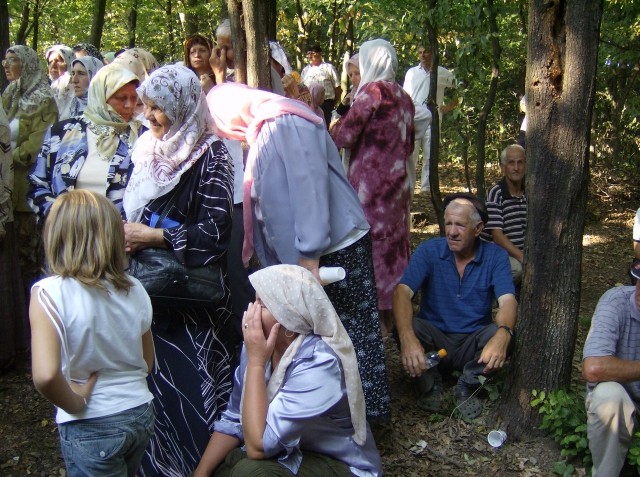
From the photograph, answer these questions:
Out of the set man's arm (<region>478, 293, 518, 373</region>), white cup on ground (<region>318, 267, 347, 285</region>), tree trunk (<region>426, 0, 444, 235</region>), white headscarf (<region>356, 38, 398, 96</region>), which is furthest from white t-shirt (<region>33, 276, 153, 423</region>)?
tree trunk (<region>426, 0, 444, 235</region>)

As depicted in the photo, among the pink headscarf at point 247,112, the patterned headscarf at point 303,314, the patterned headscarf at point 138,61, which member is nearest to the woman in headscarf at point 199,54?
the patterned headscarf at point 138,61

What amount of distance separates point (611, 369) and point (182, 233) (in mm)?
2036

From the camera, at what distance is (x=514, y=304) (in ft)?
12.8

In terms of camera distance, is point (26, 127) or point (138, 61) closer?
point (138, 61)

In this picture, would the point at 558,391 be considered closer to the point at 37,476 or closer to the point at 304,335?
the point at 304,335

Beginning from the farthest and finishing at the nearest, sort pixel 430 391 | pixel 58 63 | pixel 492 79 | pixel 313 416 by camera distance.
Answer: pixel 492 79 < pixel 58 63 < pixel 430 391 < pixel 313 416

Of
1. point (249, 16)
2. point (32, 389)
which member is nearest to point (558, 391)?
point (249, 16)

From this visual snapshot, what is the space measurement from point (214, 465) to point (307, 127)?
148 cm

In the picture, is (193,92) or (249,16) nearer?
(193,92)

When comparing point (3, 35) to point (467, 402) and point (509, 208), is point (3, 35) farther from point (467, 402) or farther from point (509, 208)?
point (467, 402)

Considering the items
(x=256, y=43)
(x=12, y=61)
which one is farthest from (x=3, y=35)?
(x=256, y=43)

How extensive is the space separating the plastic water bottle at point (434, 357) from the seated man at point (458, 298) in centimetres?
6

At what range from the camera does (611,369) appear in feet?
10.6

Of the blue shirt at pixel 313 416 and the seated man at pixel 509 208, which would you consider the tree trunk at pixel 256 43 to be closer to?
the blue shirt at pixel 313 416
